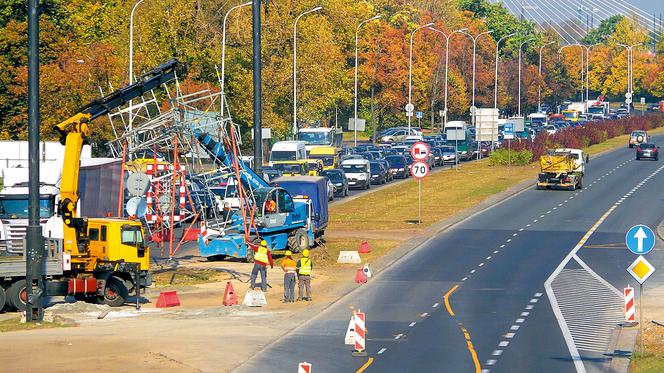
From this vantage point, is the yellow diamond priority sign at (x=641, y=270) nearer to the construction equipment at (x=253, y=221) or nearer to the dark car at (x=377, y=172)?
the construction equipment at (x=253, y=221)

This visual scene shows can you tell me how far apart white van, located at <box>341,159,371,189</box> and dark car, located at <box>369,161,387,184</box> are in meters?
2.50

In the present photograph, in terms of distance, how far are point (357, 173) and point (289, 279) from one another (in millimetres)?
42085

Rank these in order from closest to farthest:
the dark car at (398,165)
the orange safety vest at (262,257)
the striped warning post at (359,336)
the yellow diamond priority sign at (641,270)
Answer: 1. the striped warning post at (359,336)
2. the yellow diamond priority sign at (641,270)
3. the orange safety vest at (262,257)
4. the dark car at (398,165)

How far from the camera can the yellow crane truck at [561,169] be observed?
247 feet

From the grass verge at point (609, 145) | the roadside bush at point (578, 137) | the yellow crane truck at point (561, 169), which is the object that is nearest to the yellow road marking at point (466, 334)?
the yellow crane truck at point (561, 169)

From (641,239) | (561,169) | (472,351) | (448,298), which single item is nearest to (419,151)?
(561,169)

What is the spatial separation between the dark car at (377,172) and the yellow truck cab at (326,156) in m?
2.45

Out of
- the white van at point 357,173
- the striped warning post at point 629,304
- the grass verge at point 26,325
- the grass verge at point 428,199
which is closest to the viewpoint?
the grass verge at point 26,325

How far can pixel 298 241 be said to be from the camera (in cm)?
4888

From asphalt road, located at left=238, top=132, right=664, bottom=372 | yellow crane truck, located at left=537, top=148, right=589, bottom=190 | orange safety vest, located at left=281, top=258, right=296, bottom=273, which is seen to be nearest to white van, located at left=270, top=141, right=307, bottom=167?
yellow crane truck, located at left=537, top=148, right=589, bottom=190

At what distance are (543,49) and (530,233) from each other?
134m

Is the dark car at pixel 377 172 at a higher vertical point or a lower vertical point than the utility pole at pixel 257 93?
lower

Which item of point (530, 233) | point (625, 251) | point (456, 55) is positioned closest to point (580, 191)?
point (530, 233)

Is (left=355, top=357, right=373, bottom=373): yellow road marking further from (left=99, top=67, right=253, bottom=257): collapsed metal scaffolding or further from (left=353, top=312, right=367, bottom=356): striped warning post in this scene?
(left=99, top=67, right=253, bottom=257): collapsed metal scaffolding
